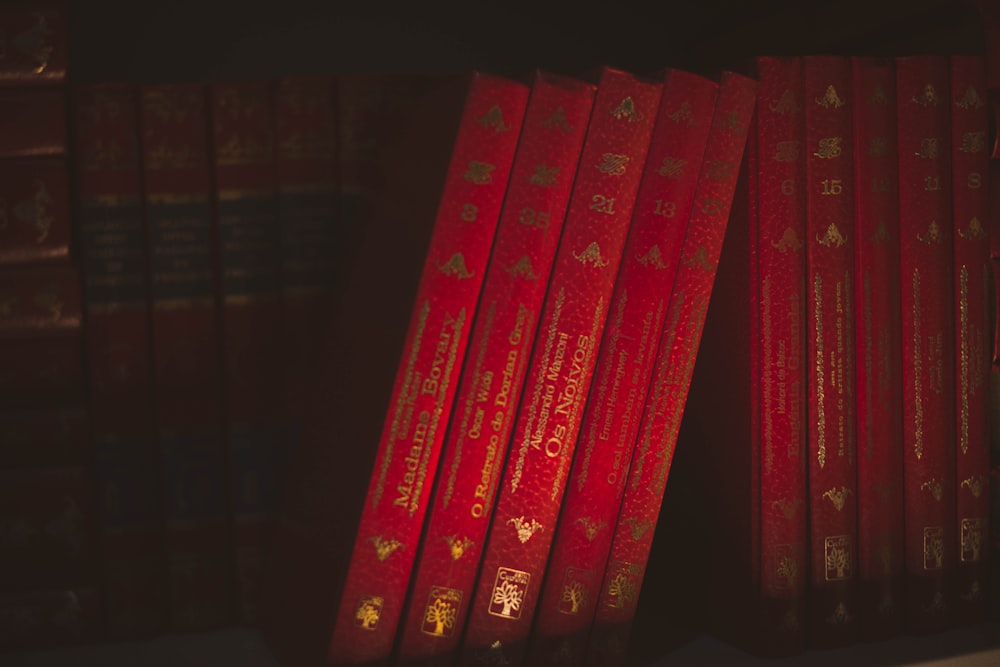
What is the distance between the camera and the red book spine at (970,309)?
64 centimetres

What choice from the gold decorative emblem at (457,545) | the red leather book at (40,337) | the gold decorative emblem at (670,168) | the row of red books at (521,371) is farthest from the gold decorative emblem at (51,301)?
the gold decorative emblem at (670,168)

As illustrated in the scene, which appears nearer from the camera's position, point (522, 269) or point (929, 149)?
point (522, 269)

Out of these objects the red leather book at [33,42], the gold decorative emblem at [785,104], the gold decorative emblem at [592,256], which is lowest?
the gold decorative emblem at [592,256]

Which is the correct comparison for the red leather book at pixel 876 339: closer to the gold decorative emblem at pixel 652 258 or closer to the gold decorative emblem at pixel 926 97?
the gold decorative emblem at pixel 926 97

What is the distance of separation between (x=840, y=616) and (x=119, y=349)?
1.81 feet

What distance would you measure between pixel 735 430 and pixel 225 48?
561mm

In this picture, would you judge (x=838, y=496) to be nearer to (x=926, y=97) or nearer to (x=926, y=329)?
(x=926, y=329)

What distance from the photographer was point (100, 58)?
2.50 ft

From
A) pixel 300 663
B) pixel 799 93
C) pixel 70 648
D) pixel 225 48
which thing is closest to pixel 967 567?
pixel 799 93

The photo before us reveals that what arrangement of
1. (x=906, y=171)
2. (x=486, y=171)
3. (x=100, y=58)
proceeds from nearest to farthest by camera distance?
(x=486, y=171) → (x=906, y=171) → (x=100, y=58)

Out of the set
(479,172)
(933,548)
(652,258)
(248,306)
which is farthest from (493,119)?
(933,548)

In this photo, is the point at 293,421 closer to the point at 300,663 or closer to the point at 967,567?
the point at 300,663

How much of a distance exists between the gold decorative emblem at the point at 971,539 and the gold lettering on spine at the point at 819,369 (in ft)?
0.47

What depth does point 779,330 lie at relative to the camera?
0.59 meters
